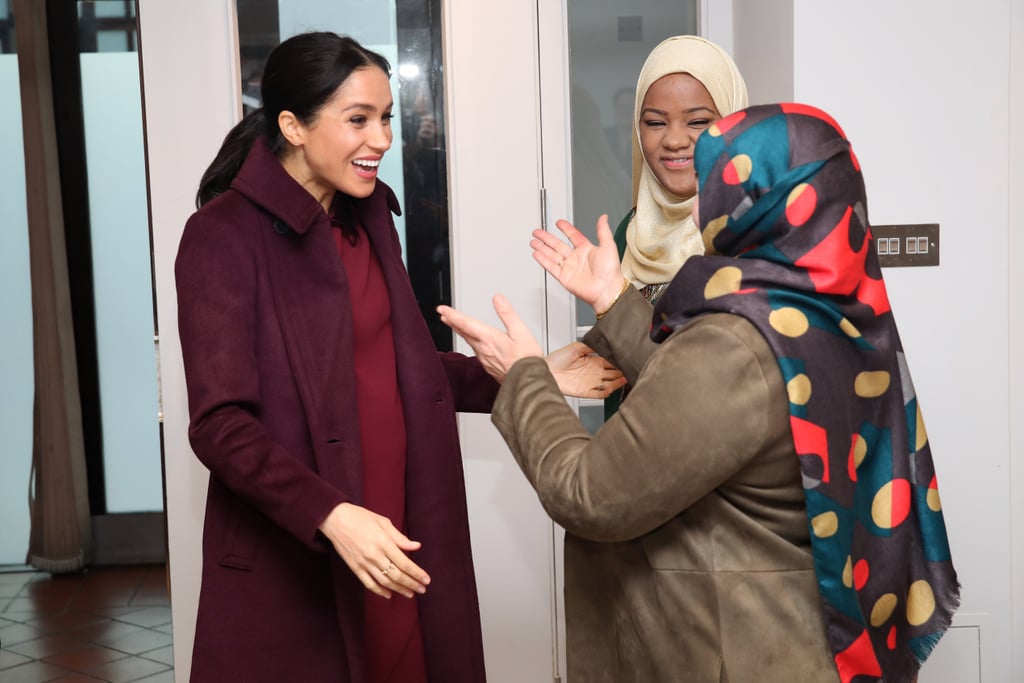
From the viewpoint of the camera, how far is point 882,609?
1.20m

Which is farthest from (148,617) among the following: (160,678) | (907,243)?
(907,243)

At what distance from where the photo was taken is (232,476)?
1300 mm

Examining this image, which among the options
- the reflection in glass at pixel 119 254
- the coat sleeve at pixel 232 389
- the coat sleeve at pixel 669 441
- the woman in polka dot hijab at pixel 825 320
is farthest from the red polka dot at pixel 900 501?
the reflection in glass at pixel 119 254

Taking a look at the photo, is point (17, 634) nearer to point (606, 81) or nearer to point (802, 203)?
point (606, 81)

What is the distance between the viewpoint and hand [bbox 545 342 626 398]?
1700mm

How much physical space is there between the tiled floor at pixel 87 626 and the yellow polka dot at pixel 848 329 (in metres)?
2.70

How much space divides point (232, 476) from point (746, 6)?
5.68 ft

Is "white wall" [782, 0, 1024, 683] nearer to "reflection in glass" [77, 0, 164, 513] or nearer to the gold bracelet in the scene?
the gold bracelet

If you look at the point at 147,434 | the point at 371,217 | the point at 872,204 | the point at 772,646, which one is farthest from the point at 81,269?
the point at 772,646

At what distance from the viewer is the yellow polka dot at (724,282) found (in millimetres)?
1104

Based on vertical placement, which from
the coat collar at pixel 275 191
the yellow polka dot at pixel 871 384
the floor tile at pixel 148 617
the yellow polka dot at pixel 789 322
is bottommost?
the floor tile at pixel 148 617

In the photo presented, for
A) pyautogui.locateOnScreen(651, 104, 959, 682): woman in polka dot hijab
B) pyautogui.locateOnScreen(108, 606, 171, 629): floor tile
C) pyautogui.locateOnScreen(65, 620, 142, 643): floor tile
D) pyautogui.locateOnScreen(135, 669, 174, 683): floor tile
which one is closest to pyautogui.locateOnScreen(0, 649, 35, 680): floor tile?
pyautogui.locateOnScreen(65, 620, 142, 643): floor tile

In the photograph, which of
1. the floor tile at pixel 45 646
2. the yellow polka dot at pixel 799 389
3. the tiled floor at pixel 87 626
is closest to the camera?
the yellow polka dot at pixel 799 389

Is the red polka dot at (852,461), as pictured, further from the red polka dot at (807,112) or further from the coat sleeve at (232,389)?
the coat sleeve at (232,389)
